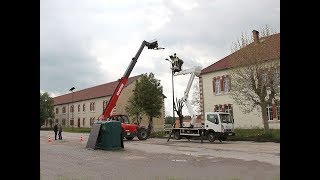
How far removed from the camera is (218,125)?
26297mm

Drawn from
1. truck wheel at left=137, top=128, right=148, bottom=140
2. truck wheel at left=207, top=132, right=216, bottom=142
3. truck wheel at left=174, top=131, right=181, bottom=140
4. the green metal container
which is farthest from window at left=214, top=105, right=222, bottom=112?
the green metal container

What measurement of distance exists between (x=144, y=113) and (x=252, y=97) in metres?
23.5

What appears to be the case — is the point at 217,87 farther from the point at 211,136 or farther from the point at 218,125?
the point at 218,125

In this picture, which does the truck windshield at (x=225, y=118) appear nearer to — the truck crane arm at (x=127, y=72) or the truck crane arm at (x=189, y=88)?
the truck crane arm at (x=189, y=88)

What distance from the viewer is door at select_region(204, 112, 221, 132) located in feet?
86.4

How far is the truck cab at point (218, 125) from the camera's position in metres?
26.3

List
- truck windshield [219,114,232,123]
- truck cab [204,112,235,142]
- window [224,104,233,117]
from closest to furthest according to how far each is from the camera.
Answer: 1. truck cab [204,112,235,142]
2. truck windshield [219,114,232,123]
3. window [224,104,233,117]

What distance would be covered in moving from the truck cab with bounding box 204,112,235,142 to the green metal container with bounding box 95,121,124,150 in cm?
872

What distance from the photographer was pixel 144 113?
51.4 m

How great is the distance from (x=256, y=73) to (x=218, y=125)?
21.4ft

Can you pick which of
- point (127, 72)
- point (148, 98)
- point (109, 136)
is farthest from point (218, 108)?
point (109, 136)

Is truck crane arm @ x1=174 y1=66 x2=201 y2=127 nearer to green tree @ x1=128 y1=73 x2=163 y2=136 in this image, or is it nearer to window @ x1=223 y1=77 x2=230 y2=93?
window @ x1=223 y1=77 x2=230 y2=93
